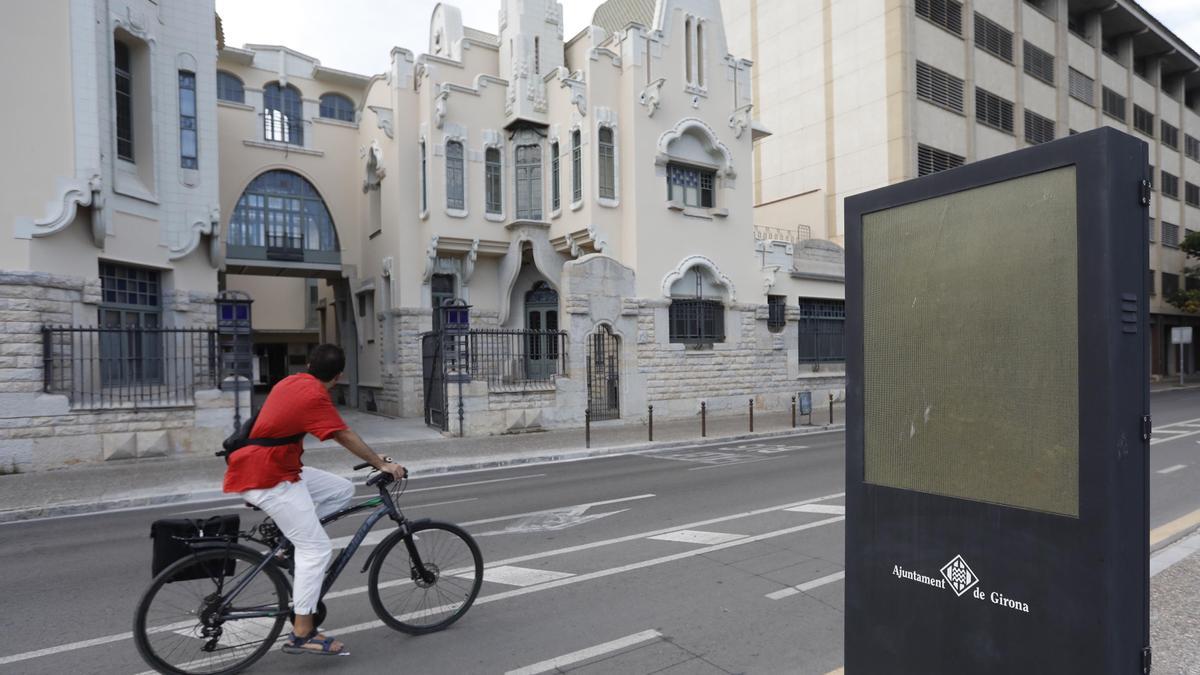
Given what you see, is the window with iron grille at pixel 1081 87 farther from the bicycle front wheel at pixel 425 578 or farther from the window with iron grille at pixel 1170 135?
the bicycle front wheel at pixel 425 578

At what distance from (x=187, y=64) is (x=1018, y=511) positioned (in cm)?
2100

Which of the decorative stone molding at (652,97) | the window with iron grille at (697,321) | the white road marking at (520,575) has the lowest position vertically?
the white road marking at (520,575)

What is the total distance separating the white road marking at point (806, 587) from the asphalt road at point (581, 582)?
25 mm

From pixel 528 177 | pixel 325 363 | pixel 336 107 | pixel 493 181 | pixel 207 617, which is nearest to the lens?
pixel 207 617

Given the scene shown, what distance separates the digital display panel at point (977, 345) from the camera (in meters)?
2.40

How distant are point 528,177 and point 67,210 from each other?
13.2m

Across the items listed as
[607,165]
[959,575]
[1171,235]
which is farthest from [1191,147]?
[959,575]

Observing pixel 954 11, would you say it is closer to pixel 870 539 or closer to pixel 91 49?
pixel 91 49

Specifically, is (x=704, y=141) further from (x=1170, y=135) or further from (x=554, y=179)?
(x=1170, y=135)

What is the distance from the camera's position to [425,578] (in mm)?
4832

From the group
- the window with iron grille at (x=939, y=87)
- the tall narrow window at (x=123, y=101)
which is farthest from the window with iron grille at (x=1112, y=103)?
the tall narrow window at (x=123, y=101)

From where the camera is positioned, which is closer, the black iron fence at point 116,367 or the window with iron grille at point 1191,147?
the black iron fence at point 116,367

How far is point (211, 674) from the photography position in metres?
4.16

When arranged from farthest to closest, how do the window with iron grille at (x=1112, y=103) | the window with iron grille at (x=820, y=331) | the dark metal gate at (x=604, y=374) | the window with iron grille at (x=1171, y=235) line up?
the window with iron grille at (x=1171, y=235), the window with iron grille at (x=1112, y=103), the window with iron grille at (x=820, y=331), the dark metal gate at (x=604, y=374)
